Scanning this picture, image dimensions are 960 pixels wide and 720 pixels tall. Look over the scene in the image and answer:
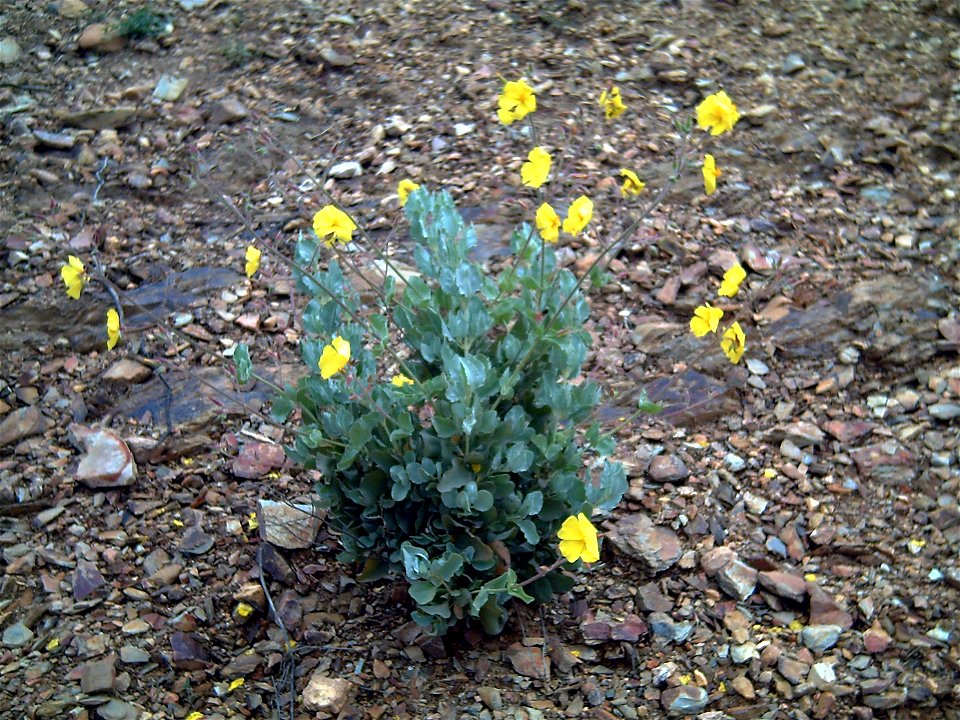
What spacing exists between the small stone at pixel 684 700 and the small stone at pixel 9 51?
389 centimetres

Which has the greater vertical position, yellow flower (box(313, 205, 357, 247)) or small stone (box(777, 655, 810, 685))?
yellow flower (box(313, 205, 357, 247))

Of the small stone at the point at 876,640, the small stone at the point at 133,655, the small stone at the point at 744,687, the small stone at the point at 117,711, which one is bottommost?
the small stone at the point at 117,711

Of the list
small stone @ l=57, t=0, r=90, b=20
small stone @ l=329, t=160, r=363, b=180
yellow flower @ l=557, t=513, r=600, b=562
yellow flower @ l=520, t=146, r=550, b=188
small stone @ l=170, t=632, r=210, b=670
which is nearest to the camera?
yellow flower @ l=557, t=513, r=600, b=562

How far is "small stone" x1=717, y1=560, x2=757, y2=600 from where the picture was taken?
8.44 feet

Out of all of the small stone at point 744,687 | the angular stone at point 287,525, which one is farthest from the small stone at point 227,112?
the small stone at point 744,687

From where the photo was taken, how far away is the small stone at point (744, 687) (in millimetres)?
2371

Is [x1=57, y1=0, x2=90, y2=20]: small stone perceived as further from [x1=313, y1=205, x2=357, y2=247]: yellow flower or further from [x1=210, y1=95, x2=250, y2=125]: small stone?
[x1=313, y1=205, x2=357, y2=247]: yellow flower

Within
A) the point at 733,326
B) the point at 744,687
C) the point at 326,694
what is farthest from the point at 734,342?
the point at 326,694

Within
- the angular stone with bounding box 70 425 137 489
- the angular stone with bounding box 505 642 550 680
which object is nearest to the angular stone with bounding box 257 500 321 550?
the angular stone with bounding box 70 425 137 489

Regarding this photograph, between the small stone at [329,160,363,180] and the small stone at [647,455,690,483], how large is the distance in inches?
67.7

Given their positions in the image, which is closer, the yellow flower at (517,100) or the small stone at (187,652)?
the yellow flower at (517,100)

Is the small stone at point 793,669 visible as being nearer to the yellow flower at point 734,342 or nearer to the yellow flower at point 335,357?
the yellow flower at point 734,342

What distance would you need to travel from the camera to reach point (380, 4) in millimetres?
4539

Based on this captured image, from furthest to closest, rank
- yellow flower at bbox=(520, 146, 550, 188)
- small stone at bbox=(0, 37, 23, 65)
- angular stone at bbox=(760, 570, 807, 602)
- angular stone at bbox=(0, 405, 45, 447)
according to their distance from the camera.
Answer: small stone at bbox=(0, 37, 23, 65)
angular stone at bbox=(0, 405, 45, 447)
angular stone at bbox=(760, 570, 807, 602)
yellow flower at bbox=(520, 146, 550, 188)
